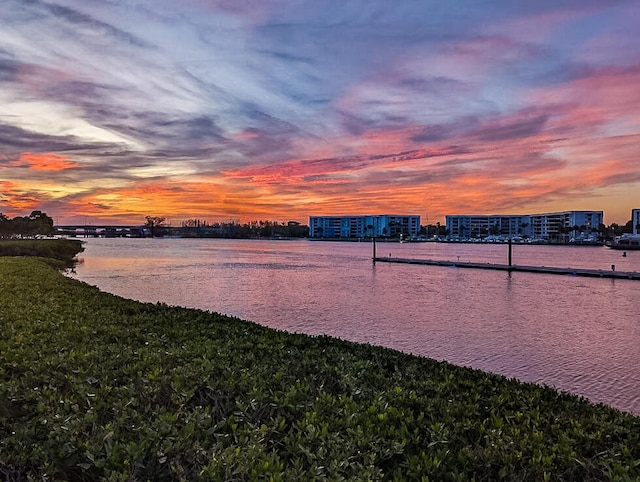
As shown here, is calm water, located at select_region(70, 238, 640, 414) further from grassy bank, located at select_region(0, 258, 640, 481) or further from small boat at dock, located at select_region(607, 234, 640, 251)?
small boat at dock, located at select_region(607, 234, 640, 251)

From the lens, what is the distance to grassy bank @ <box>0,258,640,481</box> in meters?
3.39

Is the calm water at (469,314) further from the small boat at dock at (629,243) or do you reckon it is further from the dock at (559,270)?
the small boat at dock at (629,243)

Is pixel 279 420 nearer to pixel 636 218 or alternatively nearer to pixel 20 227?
pixel 20 227

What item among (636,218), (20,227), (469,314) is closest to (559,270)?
(469,314)

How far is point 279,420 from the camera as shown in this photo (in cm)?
405

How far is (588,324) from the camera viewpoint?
2059 cm

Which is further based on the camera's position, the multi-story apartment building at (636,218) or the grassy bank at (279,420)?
the multi-story apartment building at (636,218)

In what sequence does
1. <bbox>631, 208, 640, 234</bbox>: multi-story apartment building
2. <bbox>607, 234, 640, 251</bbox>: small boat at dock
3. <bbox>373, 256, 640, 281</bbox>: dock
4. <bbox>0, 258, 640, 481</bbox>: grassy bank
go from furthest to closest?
<bbox>631, 208, 640, 234</bbox>: multi-story apartment building, <bbox>607, 234, 640, 251</bbox>: small boat at dock, <bbox>373, 256, 640, 281</bbox>: dock, <bbox>0, 258, 640, 481</bbox>: grassy bank

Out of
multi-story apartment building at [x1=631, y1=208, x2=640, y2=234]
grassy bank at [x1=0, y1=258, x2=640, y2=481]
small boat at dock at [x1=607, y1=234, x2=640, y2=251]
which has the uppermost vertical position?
multi-story apartment building at [x1=631, y1=208, x2=640, y2=234]

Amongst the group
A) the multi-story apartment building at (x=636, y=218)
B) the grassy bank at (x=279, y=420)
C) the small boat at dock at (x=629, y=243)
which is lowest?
the small boat at dock at (x=629, y=243)

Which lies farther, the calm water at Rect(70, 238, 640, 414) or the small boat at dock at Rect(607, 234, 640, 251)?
the small boat at dock at Rect(607, 234, 640, 251)

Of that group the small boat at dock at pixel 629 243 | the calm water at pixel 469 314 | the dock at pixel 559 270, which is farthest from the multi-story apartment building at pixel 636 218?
the calm water at pixel 469 314

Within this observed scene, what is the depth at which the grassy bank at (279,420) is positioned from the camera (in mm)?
3391

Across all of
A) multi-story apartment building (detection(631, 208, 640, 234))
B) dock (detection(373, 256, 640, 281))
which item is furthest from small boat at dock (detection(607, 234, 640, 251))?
dock (detection(373, 256, 640, 281))
